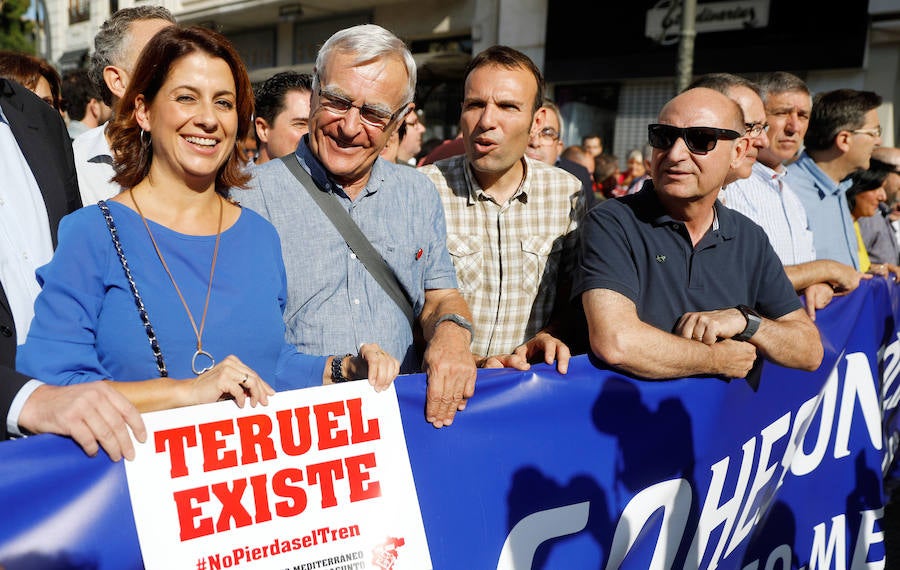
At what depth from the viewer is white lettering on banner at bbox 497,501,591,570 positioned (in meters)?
2.16

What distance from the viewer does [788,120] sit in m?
4.18

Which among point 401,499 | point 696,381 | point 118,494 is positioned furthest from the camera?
point 696,381

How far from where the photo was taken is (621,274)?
8.46 feet

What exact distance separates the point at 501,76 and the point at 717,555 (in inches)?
78.7

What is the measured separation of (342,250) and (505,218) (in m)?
0.88

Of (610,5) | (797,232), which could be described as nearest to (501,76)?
(797,232)

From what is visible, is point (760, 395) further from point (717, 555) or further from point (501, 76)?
point (501, 76)

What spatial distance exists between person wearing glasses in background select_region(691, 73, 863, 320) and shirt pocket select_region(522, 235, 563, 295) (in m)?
0.89

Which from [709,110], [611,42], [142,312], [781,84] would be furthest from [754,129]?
[611,42]

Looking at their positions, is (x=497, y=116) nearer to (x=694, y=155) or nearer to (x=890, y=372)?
(x=694, y=155)

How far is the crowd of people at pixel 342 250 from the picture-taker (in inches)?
69.5

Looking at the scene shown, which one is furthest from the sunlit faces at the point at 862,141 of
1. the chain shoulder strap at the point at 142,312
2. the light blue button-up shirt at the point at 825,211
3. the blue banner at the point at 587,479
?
the chain shoulder strap at the point at 142,312

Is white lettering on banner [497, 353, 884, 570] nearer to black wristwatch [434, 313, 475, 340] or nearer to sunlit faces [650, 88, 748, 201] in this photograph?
black wristwatch [434, 313, 475, 340]

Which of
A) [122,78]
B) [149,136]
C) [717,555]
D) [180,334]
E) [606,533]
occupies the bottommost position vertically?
[717,555]
